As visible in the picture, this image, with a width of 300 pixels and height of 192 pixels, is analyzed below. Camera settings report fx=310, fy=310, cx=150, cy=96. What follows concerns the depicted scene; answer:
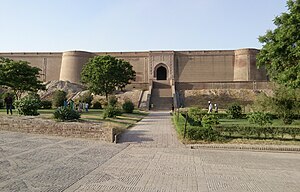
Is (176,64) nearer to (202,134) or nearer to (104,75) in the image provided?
(104,75)

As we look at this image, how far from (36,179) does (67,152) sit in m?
2.44

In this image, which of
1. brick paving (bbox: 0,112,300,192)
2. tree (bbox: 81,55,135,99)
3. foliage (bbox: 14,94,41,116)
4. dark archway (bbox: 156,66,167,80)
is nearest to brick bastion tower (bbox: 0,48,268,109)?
dark archway (bbox: 156,66,167,80)

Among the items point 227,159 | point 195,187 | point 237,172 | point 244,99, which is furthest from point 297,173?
point 244,99

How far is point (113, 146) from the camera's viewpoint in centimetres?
848

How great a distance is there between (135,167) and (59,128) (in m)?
4.49

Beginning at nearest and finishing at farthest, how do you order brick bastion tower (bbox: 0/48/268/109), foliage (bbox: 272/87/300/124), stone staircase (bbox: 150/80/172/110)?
foliage (bbox: 272/87/300/124) → stone staircase (bbox: 150/80/172/110) → brick bastion tower (bbox: 0/48/268/109)

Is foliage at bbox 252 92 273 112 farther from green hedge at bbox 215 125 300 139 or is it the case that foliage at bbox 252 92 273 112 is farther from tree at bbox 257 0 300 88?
green hedge at bbox 215 125 300 139

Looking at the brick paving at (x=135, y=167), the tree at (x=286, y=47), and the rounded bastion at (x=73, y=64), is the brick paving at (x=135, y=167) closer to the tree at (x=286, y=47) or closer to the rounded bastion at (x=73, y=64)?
the tree at (x=286, y=47)

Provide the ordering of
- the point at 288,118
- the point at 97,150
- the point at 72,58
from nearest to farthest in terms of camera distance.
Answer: the point at 97,150
the point at 288,118
the point at 72,58

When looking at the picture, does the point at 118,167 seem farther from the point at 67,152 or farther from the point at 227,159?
the point at 227,159

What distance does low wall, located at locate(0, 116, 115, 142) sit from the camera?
9.25 metres

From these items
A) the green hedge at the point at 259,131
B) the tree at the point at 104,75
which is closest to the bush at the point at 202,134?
the green hedge at the point at 259,131

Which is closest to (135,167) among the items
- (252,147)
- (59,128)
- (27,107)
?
(252,147)

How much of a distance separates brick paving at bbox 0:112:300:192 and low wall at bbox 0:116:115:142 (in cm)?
42
